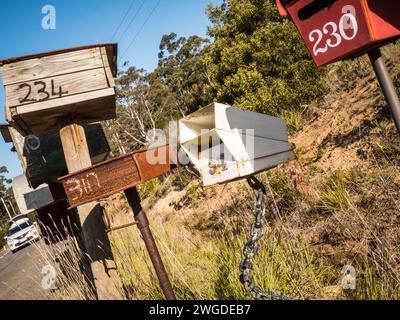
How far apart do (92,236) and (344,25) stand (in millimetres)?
2418

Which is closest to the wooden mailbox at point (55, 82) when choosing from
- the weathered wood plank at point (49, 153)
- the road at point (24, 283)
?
the road at point (24, 283)

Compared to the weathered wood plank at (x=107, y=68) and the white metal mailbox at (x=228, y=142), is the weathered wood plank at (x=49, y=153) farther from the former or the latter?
the white metal mailbox at (x=228, y=142)

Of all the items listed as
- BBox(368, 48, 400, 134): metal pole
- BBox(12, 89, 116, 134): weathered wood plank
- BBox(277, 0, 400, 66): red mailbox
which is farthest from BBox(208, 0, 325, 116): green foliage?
BBox(368, 48, 400, 134): metal pole

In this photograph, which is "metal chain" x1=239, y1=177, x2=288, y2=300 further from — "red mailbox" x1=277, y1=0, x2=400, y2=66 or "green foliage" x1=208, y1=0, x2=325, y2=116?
"green foliage" x1=208, y1=0, x2=325, y2=116

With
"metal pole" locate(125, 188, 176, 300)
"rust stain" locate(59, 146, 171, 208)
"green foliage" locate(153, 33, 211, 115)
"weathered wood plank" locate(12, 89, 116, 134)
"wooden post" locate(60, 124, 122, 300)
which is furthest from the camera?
"green foliage" locate(153, 33, 211, 115)

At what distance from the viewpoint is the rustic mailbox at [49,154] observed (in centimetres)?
460

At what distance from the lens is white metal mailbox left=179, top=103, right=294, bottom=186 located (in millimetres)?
1787

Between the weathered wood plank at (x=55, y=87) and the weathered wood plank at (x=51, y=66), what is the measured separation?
33 mm

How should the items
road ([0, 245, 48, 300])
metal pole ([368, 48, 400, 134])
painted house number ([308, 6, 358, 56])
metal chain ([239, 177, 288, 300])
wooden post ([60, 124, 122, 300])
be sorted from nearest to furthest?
metal pole ([368, 48, 400, 134])
painted house number ([308, 6, 358, 56])
metal chain ([239, 177, 288, 300])
wooden post ([60, 124, 122, 300])
road ([0, 245, 48, 300])

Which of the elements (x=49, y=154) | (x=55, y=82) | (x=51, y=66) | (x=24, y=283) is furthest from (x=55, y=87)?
(x=24, y=283)

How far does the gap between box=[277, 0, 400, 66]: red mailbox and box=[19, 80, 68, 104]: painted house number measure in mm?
1783

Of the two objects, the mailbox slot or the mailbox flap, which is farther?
the mailbox flap

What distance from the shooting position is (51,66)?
8.18 feet
